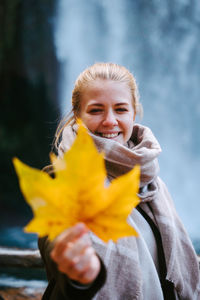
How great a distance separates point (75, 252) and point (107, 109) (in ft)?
1.30

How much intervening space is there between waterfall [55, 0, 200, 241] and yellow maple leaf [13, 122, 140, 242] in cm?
320

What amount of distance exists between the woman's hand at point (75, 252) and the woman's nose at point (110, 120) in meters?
0.36

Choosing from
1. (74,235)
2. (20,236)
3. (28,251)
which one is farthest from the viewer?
(20,236)

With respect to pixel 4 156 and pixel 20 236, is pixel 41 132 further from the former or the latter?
pixel 20 236

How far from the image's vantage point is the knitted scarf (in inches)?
21.6

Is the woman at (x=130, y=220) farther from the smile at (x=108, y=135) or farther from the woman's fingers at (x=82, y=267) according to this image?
the woman's fingers at (x=82, y=267)

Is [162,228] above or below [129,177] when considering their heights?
below

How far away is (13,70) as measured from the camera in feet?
9.66

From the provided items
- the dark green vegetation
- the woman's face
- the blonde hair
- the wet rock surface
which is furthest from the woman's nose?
→ the dark green vegetation

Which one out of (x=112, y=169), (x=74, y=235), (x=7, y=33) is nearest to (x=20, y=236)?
(x=7, y=33)

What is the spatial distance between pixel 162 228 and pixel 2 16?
3193mm

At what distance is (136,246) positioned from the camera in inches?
22.4

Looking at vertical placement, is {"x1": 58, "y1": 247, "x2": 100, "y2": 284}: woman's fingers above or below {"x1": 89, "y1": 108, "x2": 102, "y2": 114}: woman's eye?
below

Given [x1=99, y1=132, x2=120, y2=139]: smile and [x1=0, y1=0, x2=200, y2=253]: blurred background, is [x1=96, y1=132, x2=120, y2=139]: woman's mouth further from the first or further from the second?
[x1=0, y1=0, x2=200, y2=253]: blurred background
